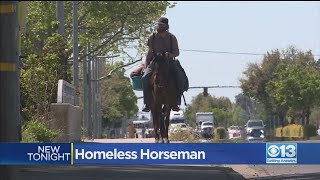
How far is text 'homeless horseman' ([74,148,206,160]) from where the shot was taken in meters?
9.19

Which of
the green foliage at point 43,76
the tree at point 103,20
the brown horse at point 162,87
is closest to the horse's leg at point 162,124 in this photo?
the brown horse at point 162,87

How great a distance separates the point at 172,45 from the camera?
15266 mm

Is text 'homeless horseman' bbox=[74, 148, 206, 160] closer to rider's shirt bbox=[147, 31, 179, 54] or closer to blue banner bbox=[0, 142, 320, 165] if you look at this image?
blue banner bbox=[0, 142, 320, 165]

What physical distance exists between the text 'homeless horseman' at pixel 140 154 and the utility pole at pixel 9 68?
0.91 metres

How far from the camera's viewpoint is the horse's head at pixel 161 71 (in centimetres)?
1498

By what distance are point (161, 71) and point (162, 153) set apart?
5.94 metres

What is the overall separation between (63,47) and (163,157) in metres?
22.3

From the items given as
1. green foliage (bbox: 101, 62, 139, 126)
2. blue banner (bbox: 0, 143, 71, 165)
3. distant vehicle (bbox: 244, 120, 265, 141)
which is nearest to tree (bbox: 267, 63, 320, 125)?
distant vehicle (bbox: 244, 120, 265, 141)

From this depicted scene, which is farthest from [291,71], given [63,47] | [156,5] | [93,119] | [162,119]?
[162,119]

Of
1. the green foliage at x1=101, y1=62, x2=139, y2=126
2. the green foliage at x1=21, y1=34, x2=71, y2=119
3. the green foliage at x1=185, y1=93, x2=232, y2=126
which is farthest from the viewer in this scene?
the green foliage at x1=185, y1=93, x2=232, y2=126

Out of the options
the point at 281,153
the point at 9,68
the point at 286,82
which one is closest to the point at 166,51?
the point at 281,153

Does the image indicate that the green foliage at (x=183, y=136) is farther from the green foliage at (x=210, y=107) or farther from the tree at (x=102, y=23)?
the green foliage at (x=210, y=107)

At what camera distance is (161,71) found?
15.0 m

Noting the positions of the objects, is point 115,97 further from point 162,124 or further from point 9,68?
point 9,68
